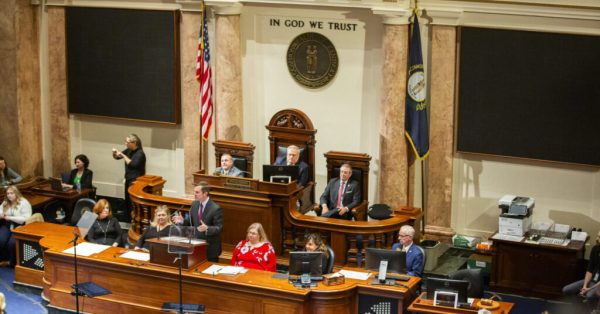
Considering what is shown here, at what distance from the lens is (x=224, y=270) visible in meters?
11.4

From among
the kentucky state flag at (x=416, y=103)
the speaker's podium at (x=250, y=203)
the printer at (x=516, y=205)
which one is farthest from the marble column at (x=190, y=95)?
the printer at (x=516, y=205)

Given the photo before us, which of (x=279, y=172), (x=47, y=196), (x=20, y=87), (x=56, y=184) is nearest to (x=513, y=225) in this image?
(x=279, y=172)

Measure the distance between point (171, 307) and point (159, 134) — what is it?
6279mm

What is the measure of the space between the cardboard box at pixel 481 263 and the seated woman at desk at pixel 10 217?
6.03 meters

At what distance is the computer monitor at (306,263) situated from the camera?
36.1 ft

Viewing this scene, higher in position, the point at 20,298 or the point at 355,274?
the point at 355,274

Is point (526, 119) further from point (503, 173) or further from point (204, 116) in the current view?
point (204, 116)

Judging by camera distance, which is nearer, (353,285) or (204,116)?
(353,285)

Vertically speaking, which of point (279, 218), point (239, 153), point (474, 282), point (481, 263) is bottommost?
point (481, 263)

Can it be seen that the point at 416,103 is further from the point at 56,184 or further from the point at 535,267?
the point at 56,184

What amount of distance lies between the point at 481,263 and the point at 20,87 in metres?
8.22

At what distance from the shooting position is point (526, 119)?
44.9 ft

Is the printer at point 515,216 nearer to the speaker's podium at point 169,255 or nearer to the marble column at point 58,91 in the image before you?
the speaker's podium at point 169,255

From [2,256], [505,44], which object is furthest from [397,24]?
[2,256]
